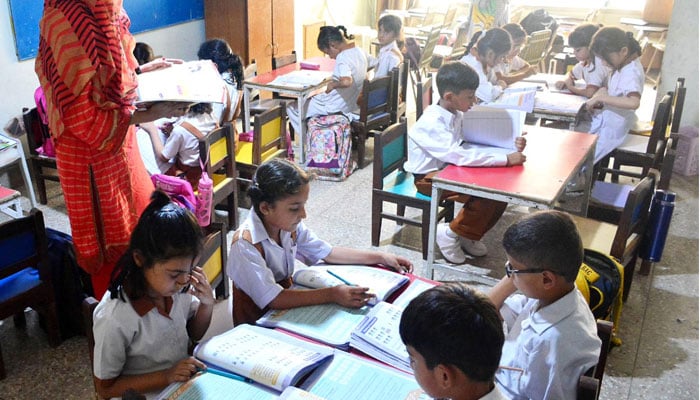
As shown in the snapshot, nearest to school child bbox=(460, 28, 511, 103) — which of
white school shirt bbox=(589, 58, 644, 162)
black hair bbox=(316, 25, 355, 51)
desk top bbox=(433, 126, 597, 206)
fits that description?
white school shirt bbox=(589, 58, 644, 162)

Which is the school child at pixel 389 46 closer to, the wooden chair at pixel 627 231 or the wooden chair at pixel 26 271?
the wooden chair at pixel 627 231

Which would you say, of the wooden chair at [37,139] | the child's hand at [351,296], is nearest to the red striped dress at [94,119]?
the child's hand at [351,296]

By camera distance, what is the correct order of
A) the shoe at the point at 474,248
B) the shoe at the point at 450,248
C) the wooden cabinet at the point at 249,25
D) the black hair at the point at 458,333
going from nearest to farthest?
the black hair at the point at 458,333, the shoe at the point at 450,248, the shoe at the point at 474,248, the wooden cabinet at the point at 249,25

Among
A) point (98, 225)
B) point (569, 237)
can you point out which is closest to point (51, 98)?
point (98, 225)

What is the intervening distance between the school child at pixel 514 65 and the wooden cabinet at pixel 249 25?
2.31 m

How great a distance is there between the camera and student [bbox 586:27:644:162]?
3.95 meters

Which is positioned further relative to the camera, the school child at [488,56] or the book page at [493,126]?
the school child at [488,56]

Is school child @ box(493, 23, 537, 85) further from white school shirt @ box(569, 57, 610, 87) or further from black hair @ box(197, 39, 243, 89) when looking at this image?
black hair @ box(197, 39, 243, 89)

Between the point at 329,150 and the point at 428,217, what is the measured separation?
1.46 m

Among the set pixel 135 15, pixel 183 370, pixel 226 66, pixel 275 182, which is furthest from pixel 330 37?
pixel 183 370

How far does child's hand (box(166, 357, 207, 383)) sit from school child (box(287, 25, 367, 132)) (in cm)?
350

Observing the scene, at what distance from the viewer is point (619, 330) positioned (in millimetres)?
2861

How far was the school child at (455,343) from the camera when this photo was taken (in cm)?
119

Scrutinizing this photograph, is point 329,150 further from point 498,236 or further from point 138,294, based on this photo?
point 138,294
